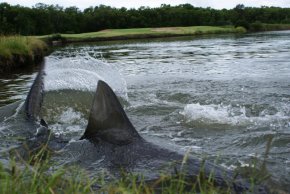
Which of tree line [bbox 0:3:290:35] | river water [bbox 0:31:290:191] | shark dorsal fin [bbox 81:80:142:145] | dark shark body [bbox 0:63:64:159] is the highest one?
shark dorsal fin [bbox 81:80:142:145]

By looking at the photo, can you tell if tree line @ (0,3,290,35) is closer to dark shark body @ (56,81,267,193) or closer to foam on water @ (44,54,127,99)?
foam on water @ (44,54,127,99)

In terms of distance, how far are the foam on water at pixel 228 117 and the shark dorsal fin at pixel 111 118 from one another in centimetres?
295

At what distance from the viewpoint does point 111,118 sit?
459 centimetres

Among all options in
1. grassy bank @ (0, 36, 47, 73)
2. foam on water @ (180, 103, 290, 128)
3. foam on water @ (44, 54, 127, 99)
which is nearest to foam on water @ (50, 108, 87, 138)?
foam on water @ (180, 103, 290, 128)

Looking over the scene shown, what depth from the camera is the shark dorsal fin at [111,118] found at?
4.58m

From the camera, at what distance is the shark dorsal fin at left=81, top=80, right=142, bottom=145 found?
4.58m

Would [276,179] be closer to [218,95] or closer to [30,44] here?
[218,95]

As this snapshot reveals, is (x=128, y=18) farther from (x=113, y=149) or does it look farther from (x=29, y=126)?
(x=113, y=149)

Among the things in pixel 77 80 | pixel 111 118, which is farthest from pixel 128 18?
pixel 111 118

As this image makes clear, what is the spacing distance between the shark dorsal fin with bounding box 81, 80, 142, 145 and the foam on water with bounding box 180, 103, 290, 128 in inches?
116

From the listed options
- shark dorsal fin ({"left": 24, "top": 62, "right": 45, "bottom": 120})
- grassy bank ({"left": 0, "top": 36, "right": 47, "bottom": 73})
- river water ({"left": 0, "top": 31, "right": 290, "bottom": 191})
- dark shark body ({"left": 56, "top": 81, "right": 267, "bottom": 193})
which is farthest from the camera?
grassy bank ({"left": 0, "top": 36, "right": 47, "bottom": 73})

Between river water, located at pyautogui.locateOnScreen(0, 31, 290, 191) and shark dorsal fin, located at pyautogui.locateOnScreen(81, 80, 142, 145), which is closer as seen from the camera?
shark dorsal fin, located at pyautogui.locateOnScreen(81, 80, 142, 145)

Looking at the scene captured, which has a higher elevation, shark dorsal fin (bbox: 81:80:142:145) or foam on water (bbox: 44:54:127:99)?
shark dorsal fin (bbox: 81:80:142:145)

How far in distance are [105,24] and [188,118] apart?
96.4m
